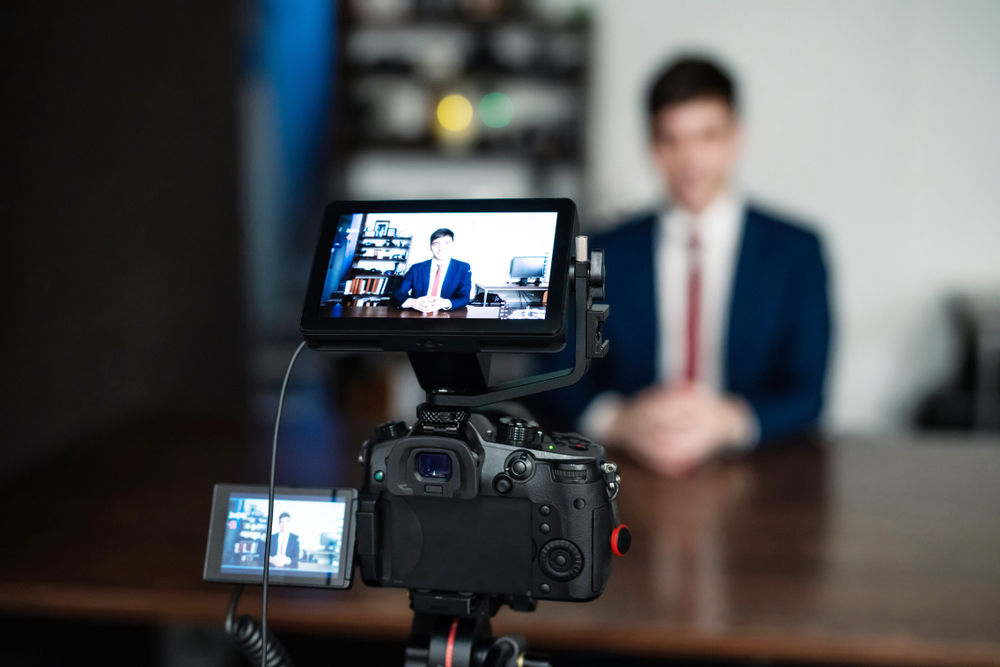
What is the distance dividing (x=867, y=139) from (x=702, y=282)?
235 cm

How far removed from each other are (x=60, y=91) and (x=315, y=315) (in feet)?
6.73

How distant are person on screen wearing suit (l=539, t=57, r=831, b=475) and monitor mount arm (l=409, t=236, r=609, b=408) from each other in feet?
4.25

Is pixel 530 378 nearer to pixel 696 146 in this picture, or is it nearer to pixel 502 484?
pixel 502 484

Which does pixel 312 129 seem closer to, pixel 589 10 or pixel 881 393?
pixel 589 10

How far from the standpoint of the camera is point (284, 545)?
2.41 ft

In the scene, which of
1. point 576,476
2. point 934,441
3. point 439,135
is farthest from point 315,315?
point 439,135

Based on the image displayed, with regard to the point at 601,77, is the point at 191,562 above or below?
below

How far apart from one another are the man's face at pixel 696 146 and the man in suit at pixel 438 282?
1495 millimetres

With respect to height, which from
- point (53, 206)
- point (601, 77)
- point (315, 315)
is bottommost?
point (315, 315)

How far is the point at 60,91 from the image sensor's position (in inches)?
92.7

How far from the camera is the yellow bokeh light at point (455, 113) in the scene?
163 inches

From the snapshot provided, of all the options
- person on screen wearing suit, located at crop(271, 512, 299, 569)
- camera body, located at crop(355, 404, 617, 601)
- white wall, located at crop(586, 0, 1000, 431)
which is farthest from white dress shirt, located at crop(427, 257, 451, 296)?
white wall, located at crop(586, 0, 1000, 431)

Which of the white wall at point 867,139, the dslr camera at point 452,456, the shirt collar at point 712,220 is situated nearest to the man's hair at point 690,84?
the shirt collar at point 712,220

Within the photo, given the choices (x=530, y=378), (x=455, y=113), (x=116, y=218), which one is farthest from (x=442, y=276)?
(x=455, y=113)
